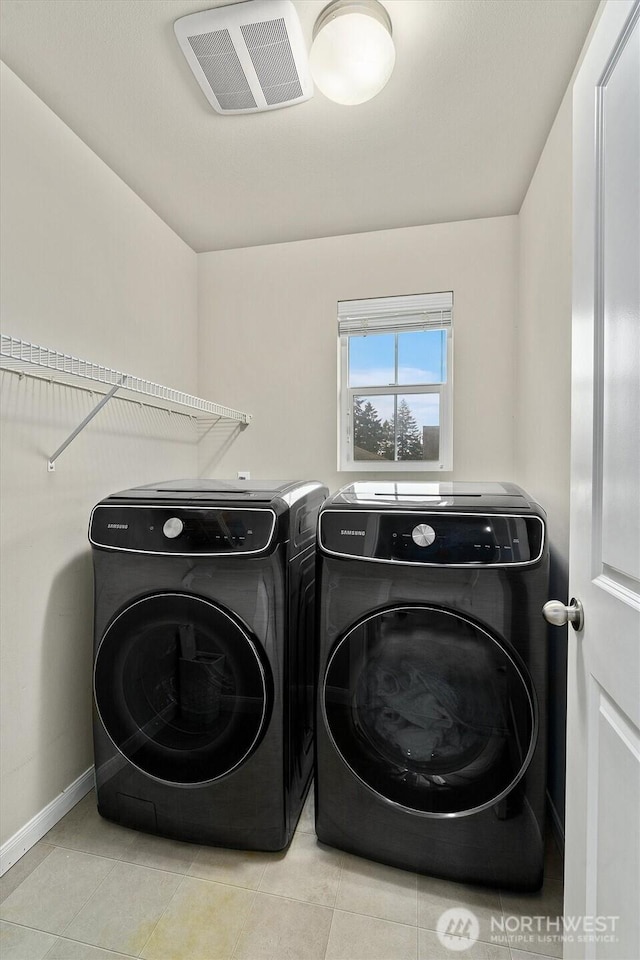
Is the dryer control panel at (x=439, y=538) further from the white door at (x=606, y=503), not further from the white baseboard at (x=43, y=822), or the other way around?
the white baseboard at (x=43, y=822)

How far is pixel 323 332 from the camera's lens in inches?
98.8


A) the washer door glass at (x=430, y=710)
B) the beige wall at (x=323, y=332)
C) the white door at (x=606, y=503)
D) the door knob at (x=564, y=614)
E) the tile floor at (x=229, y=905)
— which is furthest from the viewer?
the beige wall at (x=323, y=332)

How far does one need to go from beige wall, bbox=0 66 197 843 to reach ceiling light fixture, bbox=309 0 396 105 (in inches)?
38.0

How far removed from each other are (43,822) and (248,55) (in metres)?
2.47

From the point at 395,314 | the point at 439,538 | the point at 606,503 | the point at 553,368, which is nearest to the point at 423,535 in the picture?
the point at 439,538

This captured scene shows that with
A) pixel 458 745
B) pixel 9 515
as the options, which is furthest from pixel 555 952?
pixel 9 515

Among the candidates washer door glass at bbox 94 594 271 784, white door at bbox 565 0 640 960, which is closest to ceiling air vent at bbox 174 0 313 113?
white door at bbox 565 0 640 960

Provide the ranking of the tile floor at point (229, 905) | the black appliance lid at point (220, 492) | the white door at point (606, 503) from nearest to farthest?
the white door at point (606, 503)
the tile floor at point (229, 905)
the black appliance lid at point (220, 492)

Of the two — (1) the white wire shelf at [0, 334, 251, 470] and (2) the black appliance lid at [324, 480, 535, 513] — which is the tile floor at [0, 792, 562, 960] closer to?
(2) the black appliance lid at [324, 480, 535, 513]

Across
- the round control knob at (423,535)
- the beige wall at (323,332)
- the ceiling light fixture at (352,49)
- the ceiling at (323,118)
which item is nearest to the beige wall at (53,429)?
the ceiling at (323,118)

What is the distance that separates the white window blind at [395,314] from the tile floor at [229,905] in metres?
2.18

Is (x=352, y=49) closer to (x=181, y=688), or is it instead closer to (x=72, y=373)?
(x=72, y=373)

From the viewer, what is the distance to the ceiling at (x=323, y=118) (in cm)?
132

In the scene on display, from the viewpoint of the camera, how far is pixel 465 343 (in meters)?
2.36
